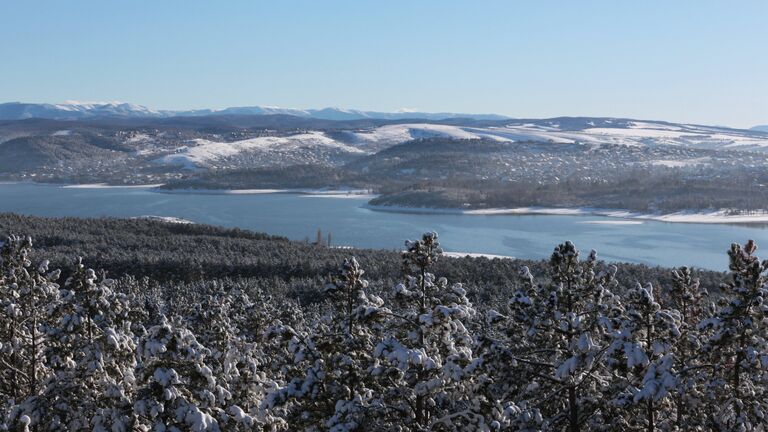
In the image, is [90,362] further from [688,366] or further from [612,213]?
[612,213]

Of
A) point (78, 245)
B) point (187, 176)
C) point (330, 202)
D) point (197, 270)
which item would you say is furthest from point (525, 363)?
point (187, 176)

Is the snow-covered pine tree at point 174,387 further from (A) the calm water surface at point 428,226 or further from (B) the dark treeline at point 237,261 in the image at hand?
(A) the calm water surface at point 428,226

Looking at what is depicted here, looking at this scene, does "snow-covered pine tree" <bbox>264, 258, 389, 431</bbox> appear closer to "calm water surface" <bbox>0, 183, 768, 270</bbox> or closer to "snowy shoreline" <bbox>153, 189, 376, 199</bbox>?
"calm water surface" <bbox>0, 183, 768, 270</bbox>


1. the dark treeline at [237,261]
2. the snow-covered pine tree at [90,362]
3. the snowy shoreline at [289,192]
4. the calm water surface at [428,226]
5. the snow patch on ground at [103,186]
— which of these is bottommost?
the snow patch on ground at [103,186]

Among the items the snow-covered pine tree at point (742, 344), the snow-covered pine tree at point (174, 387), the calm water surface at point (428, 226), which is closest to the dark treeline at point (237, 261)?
the calm water surface at point (428, 226)

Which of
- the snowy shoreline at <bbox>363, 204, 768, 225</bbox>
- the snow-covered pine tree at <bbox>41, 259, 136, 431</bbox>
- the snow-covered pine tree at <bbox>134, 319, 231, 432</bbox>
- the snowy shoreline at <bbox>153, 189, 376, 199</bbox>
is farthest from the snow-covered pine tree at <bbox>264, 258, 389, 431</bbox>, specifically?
the snowy shoreline at <bbox>153, 189, 376, 199</bbox>

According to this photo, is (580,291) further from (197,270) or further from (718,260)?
(718,260)
